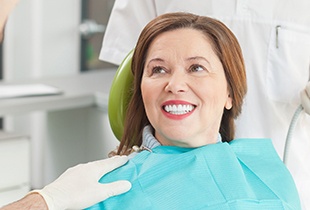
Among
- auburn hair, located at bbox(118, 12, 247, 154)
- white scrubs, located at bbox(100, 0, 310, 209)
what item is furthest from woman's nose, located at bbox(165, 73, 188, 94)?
white scrubs, located at bbox(100, 0, 310, 209)

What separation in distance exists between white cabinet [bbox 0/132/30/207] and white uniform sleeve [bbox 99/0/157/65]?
922mm

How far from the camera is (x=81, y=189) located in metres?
1.51

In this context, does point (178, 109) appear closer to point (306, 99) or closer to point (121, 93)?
point (121, 93)

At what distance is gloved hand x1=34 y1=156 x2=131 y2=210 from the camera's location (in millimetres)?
1485

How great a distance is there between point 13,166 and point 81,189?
4.80ft

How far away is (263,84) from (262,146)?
0.76 ft

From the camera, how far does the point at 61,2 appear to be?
13.9 feet

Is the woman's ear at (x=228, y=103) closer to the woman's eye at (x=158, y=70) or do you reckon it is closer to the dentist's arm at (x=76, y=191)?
the woman's eye at (x=158, y=70)

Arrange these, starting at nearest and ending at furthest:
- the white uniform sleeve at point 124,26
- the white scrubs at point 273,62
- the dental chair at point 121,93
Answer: the dental chair at point 121,93
the white scrubs at point 273,62
the white uniform sleeve at point 124,26

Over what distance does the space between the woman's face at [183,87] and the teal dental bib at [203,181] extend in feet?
0.17

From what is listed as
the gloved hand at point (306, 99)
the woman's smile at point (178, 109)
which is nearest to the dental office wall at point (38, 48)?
the gloved hand at point (306, 99)

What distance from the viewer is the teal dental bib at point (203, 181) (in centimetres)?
151

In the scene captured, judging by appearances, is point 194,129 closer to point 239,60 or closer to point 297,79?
point 239,60

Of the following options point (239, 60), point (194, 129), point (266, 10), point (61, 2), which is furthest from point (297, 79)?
point (61, 2)
